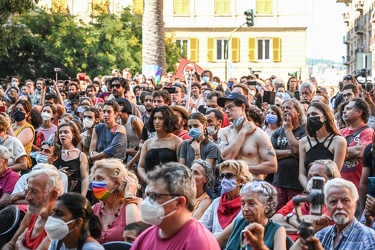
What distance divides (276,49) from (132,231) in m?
63.3

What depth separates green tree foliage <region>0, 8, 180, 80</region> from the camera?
154 ft

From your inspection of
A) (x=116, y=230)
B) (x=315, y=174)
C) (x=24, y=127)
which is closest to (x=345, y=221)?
(x=315, y=174)

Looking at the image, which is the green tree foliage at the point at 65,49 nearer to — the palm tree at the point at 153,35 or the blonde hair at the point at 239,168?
the palm tree at the point at 153,35

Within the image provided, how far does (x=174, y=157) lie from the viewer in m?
11.7

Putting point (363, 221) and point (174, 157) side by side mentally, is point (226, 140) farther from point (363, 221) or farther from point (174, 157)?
point (363, 221)

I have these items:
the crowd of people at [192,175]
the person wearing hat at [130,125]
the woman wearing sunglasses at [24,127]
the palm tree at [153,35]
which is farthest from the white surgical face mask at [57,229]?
the palm tree at [153,35]

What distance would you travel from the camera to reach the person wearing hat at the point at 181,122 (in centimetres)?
1205

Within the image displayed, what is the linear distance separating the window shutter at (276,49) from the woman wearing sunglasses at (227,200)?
61.4m

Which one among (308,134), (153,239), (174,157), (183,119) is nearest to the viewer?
(153,239)

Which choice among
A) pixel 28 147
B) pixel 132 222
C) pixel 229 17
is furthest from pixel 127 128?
pixel 229 17

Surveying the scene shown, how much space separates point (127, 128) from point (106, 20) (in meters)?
38.6

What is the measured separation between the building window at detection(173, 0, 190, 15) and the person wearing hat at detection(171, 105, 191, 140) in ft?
191

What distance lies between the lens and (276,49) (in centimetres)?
7044

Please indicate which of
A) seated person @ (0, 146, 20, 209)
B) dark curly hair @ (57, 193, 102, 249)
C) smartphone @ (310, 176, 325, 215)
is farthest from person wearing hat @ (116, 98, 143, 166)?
smartphone @ (310, 176, 325, 215)
